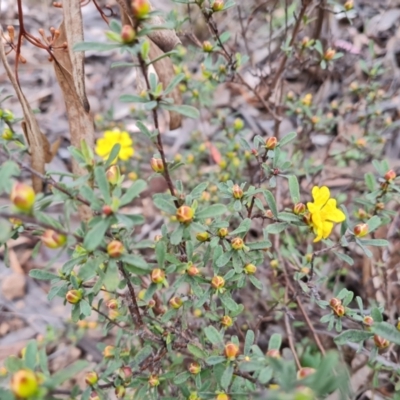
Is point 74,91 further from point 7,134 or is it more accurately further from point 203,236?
point 203,236

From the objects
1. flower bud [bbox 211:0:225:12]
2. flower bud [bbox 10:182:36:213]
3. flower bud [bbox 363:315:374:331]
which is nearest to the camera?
flower bud [bbox 10:182:36:213]

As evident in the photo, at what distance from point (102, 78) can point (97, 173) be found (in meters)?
3.12

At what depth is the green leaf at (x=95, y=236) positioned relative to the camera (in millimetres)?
815

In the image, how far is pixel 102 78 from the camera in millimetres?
3762

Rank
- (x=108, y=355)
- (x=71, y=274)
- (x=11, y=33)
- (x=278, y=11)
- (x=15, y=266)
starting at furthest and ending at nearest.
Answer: (x=278, y=11) < (x=15, y=266) < (x=11, y=33) < (x=108, y=355) < (x=71, y=274)

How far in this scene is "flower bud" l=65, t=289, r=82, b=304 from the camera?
3.69ft

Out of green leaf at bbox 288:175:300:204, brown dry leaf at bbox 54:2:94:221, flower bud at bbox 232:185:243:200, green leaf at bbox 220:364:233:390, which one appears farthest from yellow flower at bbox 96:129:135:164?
green leaf at bbox 220:364:233:390

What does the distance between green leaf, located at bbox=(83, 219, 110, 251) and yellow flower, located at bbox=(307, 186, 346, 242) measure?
60cm

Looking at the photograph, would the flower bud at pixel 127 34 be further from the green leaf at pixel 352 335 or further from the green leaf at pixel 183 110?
the green leaf at pixel 352 335

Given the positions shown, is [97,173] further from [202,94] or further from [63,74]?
[202,94]

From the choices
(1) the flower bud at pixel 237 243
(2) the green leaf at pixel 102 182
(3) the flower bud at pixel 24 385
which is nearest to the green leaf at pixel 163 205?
(2) the green leaf at pixel 102 182

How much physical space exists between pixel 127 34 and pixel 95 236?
0.40m

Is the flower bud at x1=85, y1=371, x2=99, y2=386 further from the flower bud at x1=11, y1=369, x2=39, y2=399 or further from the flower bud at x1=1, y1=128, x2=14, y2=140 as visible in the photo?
the flower bud at x1=1, y1=128, x2=14, y2=140

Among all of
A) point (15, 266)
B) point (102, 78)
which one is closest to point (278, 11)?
point (102, 78)
